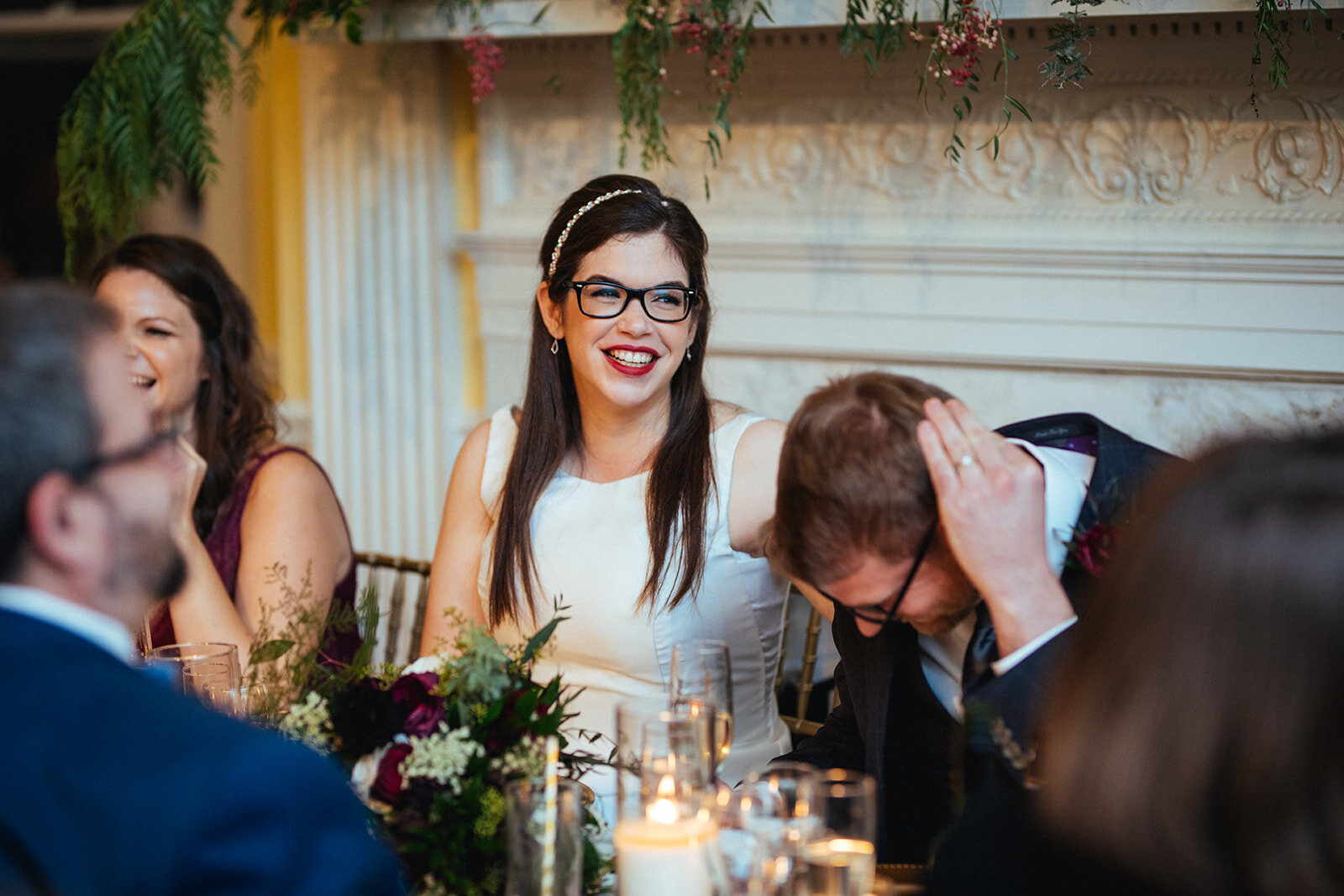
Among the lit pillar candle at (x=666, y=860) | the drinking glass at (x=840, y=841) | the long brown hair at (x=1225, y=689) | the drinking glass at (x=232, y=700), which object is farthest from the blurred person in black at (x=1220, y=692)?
the drinking glass at (x=232, y=700)

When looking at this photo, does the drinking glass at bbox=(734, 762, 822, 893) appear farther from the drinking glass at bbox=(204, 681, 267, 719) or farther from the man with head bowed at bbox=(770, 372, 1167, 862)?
the drinking glass at bbox=(204, 681, 267, 719)

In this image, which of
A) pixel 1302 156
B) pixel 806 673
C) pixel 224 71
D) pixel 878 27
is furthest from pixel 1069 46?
pixel 224 71

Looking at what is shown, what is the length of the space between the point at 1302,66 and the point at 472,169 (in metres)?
2.17

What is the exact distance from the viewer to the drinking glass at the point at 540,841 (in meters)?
1.13

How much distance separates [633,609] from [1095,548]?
0.98m

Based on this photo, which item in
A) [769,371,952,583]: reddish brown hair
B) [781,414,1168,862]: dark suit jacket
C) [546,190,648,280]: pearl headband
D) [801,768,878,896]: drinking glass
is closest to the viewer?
[801,768,878,896]: drinking glass

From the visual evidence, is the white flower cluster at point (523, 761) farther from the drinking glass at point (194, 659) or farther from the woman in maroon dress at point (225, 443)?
the woman in maroon dress at point (225, 443)

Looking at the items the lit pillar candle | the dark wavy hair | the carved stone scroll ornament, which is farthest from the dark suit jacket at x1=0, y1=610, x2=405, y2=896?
the carved stone scroll ornament

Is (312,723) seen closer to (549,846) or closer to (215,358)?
(549,846)

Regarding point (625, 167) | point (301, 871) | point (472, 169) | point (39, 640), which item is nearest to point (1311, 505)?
point (301, 871)

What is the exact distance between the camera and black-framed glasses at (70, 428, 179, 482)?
0.98 meters

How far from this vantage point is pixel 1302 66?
256 cm

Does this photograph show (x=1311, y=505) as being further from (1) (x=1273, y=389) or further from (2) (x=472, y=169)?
(2) (x=472, y=169)

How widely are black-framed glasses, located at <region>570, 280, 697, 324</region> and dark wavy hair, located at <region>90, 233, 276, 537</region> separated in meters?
0.88
